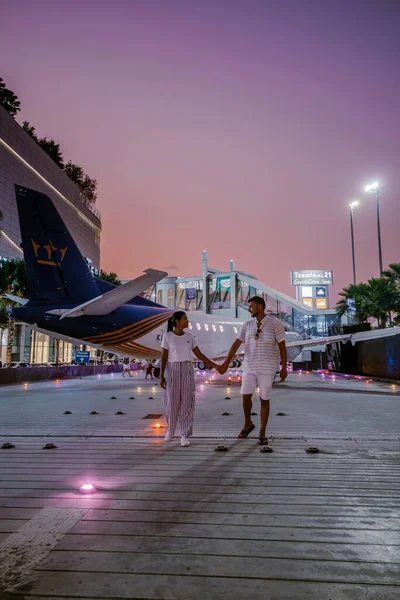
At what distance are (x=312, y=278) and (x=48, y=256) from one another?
8877 centimetres

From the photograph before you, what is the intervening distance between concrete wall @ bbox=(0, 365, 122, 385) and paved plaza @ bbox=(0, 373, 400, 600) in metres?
17.7

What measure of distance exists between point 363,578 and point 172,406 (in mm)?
4147

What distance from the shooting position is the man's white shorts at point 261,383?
19.9 feet

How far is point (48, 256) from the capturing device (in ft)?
51.5

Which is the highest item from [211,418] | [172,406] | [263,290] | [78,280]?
[263,290]

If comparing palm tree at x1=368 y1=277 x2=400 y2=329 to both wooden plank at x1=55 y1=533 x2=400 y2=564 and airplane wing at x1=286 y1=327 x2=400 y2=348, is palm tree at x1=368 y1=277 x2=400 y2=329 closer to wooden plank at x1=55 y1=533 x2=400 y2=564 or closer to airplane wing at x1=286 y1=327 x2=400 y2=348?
airplane wing at x1=286 y1=327 x2=400 y2=348

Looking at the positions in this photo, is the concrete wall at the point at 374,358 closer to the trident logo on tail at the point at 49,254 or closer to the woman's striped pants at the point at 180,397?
the trident logo on tail at the point at 49,254

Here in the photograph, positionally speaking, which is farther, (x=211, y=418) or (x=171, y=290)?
(x=171, y=290)

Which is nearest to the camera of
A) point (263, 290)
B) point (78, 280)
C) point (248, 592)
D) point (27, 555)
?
point (248, 592)

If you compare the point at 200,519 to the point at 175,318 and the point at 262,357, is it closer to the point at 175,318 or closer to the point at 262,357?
the point at 262,357

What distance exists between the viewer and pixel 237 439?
244 inches

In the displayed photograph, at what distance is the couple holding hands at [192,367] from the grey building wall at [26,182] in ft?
140

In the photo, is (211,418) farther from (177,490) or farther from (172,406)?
(177,490)

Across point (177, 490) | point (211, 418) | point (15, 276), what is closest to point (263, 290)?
point (15, 276)
